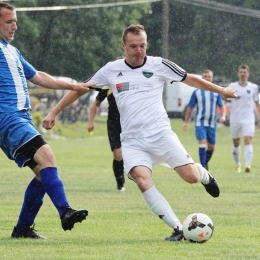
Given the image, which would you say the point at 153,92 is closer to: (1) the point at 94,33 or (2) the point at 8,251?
(2) the point at 8,251

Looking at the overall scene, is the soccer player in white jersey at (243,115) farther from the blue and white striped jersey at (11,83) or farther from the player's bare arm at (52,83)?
the blue and white striped jersey at (11,83)

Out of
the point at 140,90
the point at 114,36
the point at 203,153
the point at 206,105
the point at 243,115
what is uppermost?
the point at 140,90

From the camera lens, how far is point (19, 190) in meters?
13.3

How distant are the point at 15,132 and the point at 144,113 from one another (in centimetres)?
127

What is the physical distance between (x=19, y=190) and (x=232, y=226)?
5109 mm

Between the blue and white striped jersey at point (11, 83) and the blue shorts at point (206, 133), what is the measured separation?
9.68m

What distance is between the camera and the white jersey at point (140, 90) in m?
8.21

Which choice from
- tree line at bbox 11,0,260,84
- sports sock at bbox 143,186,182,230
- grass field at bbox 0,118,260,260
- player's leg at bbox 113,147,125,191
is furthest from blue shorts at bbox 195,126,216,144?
tree line at bbox 11,0,260,84

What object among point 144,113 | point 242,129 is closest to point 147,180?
point 144,113

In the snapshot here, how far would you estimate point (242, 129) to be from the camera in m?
18.3

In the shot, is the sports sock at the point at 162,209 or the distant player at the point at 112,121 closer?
the sports sock at the point at 162,209

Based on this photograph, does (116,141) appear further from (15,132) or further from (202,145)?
(15,132)

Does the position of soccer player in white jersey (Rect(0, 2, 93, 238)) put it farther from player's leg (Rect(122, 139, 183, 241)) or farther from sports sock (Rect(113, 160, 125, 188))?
sports sock (Rect(113, 160, 125, 188))

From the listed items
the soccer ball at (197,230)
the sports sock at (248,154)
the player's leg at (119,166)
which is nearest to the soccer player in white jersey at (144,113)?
the soccer ball at (197,230)
